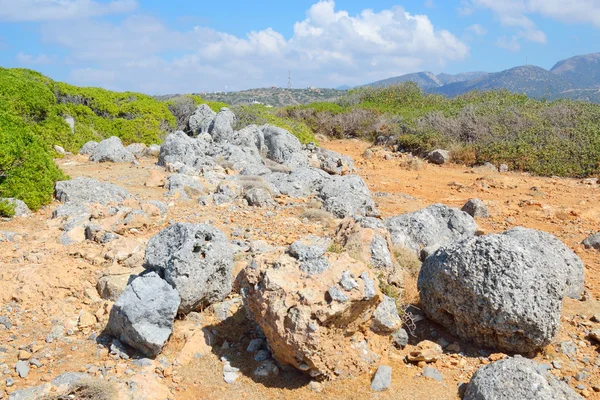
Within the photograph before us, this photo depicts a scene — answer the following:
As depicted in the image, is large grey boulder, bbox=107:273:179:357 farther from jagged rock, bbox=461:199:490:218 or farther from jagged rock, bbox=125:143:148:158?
jagged rock, bbox=125:143:148:158

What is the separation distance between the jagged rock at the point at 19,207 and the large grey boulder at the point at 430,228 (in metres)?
5.47

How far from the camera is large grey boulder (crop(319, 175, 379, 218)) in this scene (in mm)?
7855

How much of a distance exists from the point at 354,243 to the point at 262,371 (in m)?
1.68

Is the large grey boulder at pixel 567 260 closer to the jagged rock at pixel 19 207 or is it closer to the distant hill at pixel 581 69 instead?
the jagged rock at pixel 19 207

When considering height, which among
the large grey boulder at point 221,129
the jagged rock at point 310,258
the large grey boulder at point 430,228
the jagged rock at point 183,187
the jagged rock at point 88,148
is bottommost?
the large grey boulder at point 430,228

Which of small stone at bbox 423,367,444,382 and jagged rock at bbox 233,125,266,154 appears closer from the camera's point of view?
small stone at bbox 423,367,444,382

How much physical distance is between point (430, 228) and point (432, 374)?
8.37 feet

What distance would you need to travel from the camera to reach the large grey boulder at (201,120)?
14.9 meters

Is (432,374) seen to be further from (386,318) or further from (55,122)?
(55,122)

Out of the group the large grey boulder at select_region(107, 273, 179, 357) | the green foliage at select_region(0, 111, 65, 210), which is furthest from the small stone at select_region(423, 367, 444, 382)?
the green foliage at select_region(0, 111, 65, 210)

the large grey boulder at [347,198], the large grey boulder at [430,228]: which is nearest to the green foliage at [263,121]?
the large grey boulder at [347,198]

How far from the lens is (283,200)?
8.30 m

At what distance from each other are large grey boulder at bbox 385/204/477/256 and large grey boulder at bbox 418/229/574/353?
5.03 ft

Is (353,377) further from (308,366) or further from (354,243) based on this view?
(354,243)
